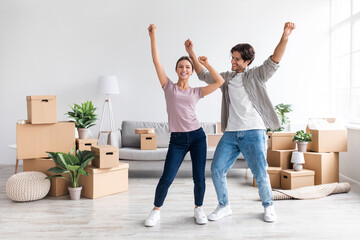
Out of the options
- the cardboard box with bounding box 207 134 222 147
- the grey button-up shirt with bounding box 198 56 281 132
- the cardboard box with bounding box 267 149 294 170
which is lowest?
the cardboard box with bounding box 267 149 294 170

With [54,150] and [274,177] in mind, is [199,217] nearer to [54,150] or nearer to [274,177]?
[274,177]

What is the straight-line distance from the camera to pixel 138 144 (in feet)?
15.2

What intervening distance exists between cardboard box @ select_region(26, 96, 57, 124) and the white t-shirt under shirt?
6.07ft

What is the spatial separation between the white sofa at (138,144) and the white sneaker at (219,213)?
1.53m

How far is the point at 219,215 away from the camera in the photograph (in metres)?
2.60

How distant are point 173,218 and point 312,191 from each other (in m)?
1.56

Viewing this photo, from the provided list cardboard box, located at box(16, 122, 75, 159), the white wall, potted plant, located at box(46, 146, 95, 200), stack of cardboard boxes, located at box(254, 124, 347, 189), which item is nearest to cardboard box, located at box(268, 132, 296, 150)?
stack of cardboard boxes, located at box(254, 124, 347, 189)

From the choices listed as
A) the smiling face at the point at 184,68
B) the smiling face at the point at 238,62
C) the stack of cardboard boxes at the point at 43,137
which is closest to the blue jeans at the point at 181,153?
the smiling face at the point at 184,68

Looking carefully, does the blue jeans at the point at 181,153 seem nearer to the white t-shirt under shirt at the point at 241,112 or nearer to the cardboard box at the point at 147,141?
the white t-shirt under shirt at the point at 241,112

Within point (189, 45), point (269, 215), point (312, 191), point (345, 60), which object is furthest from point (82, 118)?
point (345, 60)

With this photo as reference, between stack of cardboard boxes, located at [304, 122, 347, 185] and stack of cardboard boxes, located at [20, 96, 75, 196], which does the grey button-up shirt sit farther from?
stack of cardboard boxes, located at [20, 96, 75, 196]

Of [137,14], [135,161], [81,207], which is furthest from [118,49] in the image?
[81,207]

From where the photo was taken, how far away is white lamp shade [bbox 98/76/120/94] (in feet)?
16.0

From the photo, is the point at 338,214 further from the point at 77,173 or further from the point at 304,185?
the point at 77,173
